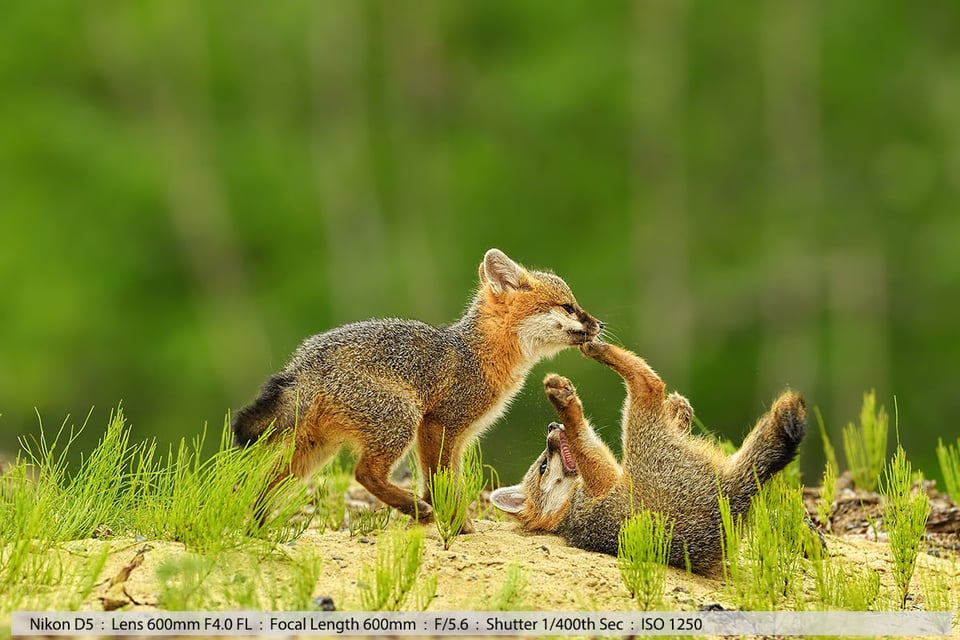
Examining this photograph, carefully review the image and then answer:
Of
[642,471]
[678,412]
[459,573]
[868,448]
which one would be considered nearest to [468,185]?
[868,448]

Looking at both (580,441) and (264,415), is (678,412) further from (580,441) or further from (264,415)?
(264,415)

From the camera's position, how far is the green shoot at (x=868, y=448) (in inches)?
416

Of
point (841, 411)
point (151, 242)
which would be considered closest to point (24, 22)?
point (151, 242)

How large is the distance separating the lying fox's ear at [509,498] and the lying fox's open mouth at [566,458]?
339 millimetres

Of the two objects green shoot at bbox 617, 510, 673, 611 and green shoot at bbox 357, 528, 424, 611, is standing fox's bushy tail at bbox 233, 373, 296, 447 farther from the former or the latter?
green shoot at bbox 617, 510, 673, 611

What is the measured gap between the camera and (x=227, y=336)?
30578 millimetres

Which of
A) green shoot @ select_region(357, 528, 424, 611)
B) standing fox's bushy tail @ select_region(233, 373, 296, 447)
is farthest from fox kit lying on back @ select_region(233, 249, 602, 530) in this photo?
green shoot @ select_region(357, 528, 424, 611)

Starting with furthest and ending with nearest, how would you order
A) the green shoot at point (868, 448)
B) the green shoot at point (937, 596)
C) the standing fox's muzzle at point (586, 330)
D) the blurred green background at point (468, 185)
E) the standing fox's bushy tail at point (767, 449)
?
the blurred green background at point (468, 185), the green shoot at point (868, 448), the standing fox's muzzle at point (586, 330), the standing fox's bushy tail at point (767, 449), the green shoot at point (937, 596)

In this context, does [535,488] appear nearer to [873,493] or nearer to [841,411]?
[873,493]

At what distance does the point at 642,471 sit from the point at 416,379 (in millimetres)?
1545

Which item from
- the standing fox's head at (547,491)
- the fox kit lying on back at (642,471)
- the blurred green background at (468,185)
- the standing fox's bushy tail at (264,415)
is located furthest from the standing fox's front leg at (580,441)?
the blurred green background at (468,185)

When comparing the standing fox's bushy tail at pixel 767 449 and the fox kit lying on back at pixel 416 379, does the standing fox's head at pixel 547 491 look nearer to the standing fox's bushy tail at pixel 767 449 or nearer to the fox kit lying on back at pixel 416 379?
the fox kit lying on back at pixel 416 379

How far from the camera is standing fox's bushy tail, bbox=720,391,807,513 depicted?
8.24 metres

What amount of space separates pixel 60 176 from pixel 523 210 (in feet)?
36.2
